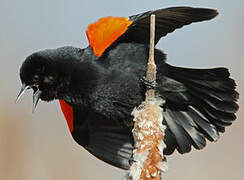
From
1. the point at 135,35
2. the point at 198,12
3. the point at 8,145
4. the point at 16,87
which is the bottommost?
the point at 8,145

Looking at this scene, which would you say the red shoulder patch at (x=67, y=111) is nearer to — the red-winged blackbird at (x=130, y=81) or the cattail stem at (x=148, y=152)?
the red-winged blackbird at (x=130, y=81)

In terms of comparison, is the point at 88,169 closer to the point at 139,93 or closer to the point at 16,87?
the point at 16,87

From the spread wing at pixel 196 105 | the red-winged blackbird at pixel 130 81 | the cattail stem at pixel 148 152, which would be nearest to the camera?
the cattail stem at pixel 148 152

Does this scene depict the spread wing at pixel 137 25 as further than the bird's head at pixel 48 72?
No

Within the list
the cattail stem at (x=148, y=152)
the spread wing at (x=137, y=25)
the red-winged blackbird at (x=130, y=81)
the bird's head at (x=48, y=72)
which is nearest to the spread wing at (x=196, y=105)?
the red-winged blackbird at (x=130, y=81)

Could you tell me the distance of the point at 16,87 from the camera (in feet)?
6.61

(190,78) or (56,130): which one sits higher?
(190,78)

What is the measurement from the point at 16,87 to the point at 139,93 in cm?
86

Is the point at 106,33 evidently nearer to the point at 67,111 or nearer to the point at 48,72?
the point at 48,72

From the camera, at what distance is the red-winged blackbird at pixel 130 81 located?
1.39 metres

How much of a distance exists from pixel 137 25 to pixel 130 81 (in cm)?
21

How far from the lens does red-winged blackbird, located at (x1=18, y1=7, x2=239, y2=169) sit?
1.39 metres

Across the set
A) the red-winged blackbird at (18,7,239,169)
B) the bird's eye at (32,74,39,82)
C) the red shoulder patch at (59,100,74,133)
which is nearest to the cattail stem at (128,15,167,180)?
the red-winged blackbird at (18,7,239,169)

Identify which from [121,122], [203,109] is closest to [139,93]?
[121,122]
